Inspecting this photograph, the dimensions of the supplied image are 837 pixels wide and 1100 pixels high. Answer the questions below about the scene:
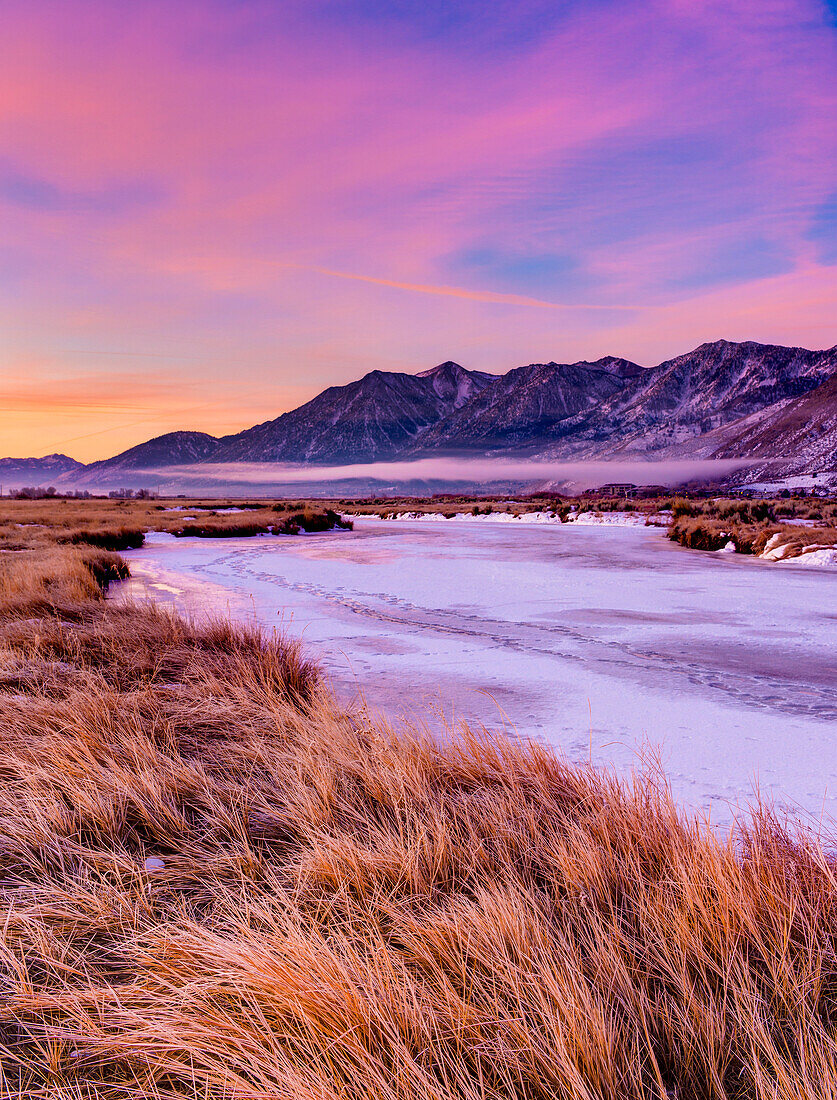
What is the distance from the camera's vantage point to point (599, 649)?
668 centimetres

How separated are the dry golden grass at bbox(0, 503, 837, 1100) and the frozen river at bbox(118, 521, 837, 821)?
100 centimetres

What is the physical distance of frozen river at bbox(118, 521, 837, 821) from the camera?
395cm

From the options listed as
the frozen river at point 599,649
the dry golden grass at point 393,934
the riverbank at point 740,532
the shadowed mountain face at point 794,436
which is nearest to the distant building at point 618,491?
the shadowed mountain face at point 794,436

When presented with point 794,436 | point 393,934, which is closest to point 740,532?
point 393,934

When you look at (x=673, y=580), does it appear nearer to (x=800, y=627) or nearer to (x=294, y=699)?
(x=800, y=627)

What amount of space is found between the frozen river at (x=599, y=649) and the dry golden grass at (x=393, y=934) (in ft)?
3.29

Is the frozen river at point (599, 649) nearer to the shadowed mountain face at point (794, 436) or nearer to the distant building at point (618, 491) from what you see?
the distant building at point (618, 491)

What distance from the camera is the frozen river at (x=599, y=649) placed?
156 inches

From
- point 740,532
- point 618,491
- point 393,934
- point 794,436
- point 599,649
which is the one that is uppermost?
point 794,436

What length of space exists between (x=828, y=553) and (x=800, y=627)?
8429 mm

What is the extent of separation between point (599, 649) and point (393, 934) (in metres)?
5.24

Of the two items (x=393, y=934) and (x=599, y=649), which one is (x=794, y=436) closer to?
(x=599, y=649)

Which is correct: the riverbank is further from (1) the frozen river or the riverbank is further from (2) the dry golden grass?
(2) the dry golden grass

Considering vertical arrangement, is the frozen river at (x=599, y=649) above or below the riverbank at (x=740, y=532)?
below
